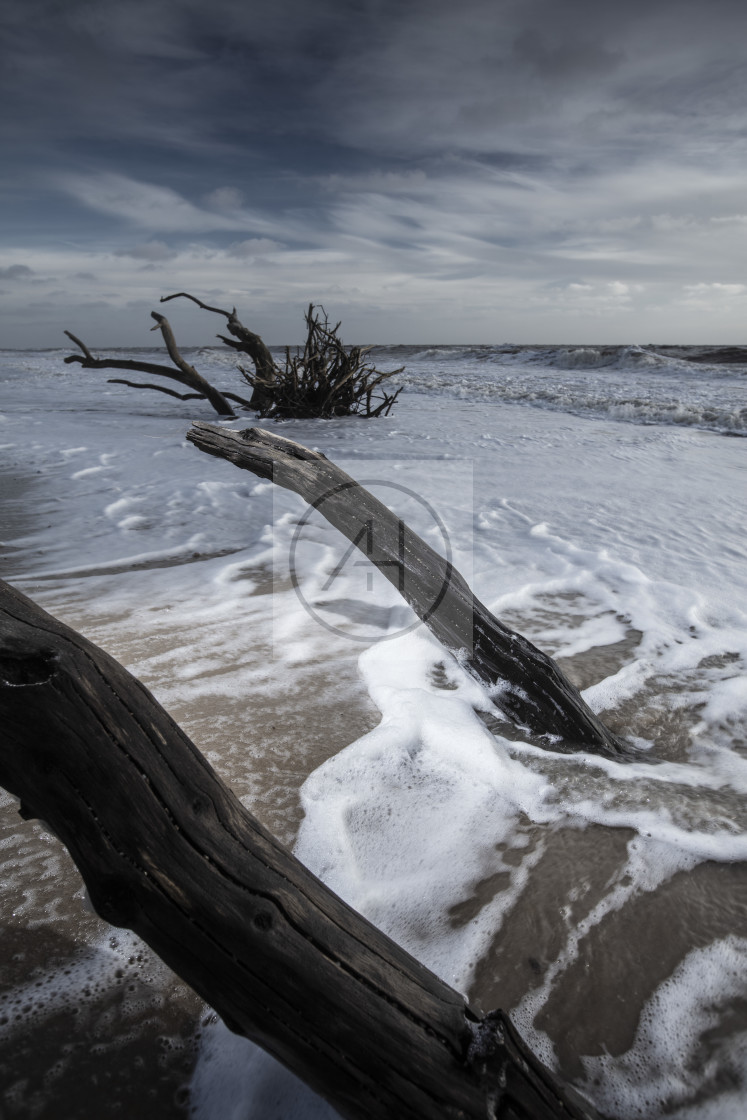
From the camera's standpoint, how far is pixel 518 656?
229 centimetres

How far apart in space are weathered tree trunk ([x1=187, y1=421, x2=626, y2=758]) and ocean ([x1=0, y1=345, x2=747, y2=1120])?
0.15m

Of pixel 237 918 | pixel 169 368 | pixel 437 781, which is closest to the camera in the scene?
pixel 237 918

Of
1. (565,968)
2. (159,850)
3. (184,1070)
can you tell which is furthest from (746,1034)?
(159,850)

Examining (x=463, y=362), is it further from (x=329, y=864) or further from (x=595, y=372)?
(x=329, y=864)

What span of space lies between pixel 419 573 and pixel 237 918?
1.56 m

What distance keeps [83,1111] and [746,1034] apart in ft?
4.09

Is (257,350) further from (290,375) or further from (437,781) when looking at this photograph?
(437,781)

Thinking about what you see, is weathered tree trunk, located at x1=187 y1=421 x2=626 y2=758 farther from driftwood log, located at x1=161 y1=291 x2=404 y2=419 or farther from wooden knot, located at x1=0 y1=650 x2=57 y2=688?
driftwood log, located at x1=161 y1=291 x2=404 y2=419

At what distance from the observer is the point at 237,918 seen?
963mm

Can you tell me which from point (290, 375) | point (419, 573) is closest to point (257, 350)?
point (290, 375)

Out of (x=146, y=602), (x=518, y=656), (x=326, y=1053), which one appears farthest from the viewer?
(x=146, y=602)

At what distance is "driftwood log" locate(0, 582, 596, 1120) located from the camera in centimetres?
92

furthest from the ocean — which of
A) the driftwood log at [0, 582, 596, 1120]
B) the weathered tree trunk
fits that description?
the driftwood log at [0, 582, 596, 1120]

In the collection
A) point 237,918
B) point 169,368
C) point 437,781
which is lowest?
point 437,781
